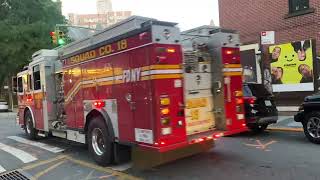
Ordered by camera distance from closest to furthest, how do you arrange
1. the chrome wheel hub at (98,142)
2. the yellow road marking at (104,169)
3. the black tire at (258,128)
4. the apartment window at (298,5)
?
the yellow road marking at (104,169), the chrome wheel hub at (98,142), the black tire at (258,128), the apartment window at (298,5)

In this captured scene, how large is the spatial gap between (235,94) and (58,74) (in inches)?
219

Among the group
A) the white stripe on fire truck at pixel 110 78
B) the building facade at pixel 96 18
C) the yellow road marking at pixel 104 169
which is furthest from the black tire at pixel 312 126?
the building facade at pixel 96 18

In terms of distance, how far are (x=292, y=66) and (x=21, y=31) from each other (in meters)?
30.3

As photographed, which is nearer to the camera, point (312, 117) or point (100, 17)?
point (312, 117)

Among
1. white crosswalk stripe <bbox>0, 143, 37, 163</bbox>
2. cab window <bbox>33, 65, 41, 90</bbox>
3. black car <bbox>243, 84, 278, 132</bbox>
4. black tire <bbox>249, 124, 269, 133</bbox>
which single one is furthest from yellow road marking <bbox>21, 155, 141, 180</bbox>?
black tire <bbox>249, 124, 269, 133</bbox>

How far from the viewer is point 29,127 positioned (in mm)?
14648

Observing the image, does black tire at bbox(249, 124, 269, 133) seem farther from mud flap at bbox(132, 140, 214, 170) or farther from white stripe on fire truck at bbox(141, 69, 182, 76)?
white stripe on fire truck at bbox(141, 69, 182, 76)

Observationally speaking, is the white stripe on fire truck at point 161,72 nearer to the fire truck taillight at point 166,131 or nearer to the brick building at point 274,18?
the fire truck taillight at point 166,131

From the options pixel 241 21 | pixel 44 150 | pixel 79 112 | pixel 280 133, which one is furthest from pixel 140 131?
pixel 241 21

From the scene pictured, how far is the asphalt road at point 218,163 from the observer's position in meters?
8.06

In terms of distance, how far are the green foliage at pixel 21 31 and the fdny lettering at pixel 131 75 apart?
113 feet

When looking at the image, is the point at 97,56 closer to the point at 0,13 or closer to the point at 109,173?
the point at 109,173

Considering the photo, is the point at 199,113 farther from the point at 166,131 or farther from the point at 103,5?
the point at 103,5

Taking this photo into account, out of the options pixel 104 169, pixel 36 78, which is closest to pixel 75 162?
pixel 104 169
